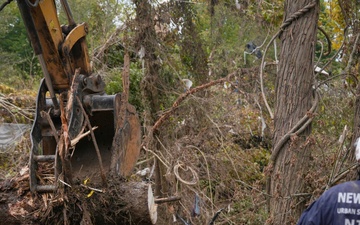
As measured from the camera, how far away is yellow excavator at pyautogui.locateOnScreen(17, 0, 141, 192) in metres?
5.43

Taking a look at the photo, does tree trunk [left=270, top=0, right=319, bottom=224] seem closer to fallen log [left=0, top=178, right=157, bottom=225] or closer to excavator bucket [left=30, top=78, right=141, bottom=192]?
fallen log [left=0, top=178, right=157, bottom=225]

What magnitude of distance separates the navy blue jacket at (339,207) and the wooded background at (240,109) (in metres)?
1.27

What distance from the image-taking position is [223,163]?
7.89m

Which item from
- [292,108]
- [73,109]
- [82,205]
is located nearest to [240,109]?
[292,108]

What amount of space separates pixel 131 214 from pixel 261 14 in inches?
161

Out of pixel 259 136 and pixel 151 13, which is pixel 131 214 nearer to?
pixel 151 13

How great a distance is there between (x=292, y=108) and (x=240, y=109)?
3177 mm

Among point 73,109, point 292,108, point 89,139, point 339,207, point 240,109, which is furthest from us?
point 240,109

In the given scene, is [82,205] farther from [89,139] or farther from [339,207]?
[339,207]

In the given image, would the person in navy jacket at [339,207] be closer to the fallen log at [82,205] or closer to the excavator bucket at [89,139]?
the fallen log at [82,205]

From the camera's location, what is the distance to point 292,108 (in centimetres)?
576

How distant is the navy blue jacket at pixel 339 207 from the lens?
3.98m

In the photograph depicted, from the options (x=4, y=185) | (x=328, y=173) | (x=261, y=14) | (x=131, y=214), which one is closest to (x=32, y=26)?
(x=4, y=185)

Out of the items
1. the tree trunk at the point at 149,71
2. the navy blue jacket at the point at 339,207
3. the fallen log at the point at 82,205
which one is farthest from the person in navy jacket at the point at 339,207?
the tree trunk at the point at 149,71
